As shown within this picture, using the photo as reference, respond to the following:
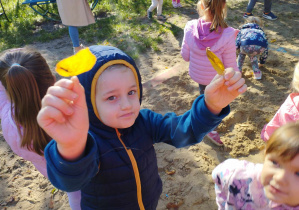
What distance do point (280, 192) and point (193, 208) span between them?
4.51ft

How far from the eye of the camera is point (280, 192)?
126cm

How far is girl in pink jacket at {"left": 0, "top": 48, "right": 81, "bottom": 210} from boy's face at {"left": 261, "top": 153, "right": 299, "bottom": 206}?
1242mm

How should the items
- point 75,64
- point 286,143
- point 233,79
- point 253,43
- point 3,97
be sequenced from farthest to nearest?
point 253,43 < point 3,97 < point 286,143 < point 233,79 < point 75,64

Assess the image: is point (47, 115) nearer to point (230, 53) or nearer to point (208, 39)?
point (208, 39)

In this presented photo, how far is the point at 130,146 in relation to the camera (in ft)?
4.75

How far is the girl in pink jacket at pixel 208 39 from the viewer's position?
2.73 m

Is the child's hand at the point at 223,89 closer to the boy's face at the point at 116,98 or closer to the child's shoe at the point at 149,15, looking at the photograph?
the boy's face at the point at 116,98

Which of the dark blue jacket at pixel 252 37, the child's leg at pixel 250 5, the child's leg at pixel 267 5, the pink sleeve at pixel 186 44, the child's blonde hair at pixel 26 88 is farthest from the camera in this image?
the child's leg at pixel 267 5

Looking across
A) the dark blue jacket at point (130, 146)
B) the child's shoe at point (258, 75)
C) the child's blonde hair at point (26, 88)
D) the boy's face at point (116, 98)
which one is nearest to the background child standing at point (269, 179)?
the dark blue jacket at point (130, 146)

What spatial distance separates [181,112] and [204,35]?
3.84 ft

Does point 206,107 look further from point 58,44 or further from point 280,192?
point 58,44

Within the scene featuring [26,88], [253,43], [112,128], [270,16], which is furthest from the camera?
[270,16]

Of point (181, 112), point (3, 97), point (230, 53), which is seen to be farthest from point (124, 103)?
point (181, 112)

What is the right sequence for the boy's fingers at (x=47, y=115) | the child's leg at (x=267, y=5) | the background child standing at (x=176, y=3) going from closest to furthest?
the boy's fingers at (x=47, y=115)
the child's leg at (x=267, y=5)
the background child standing at (x=176, y=3)
